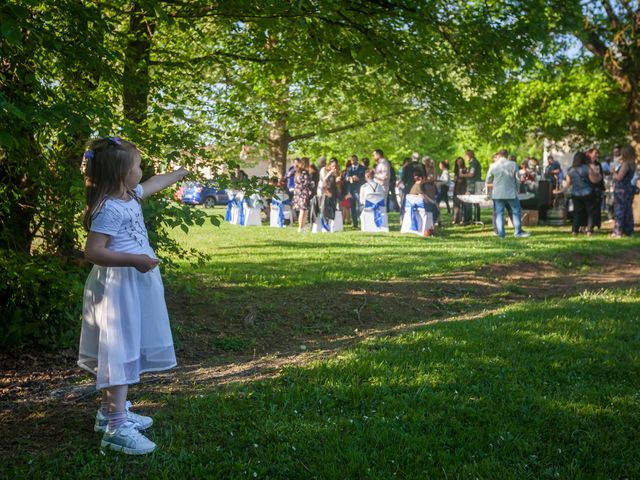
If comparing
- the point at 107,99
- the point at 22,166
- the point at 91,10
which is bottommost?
the point at 22,166

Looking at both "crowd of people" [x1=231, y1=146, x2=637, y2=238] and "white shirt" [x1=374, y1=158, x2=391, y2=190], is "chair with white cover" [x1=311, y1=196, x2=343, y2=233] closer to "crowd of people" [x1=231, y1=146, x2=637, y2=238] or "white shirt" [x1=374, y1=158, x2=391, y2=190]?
"crowd of people" [x1=231, y1=146, x2=637, y2=238]

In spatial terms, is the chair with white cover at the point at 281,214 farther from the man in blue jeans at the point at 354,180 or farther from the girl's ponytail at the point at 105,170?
the girl's ponytail at the point at 105,170

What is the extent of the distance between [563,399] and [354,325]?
3615mm

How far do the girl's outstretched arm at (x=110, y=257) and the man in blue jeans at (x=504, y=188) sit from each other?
1392 cm

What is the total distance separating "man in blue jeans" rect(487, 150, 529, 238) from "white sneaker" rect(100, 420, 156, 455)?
1392 cm

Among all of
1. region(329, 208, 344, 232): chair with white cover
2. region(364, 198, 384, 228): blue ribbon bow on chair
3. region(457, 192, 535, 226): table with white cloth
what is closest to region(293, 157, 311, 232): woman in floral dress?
region(329, 208, 344, 232): chair with white cover

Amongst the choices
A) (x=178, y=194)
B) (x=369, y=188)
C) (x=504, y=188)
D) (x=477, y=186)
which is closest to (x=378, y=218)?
(x=369, y=188)

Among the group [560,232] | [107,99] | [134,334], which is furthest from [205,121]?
[560,232]

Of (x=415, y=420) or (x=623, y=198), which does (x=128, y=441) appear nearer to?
(x=415, y=420)

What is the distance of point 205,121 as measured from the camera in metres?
7.98

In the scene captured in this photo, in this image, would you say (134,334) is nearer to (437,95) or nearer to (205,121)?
(205,121)

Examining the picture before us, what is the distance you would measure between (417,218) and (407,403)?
13.7 meters

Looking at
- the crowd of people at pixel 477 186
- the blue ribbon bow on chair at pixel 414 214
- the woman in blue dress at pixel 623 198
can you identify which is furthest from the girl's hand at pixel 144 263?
→ the woman in blue dress at pixel 623 198

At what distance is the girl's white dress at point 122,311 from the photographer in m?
3.98
